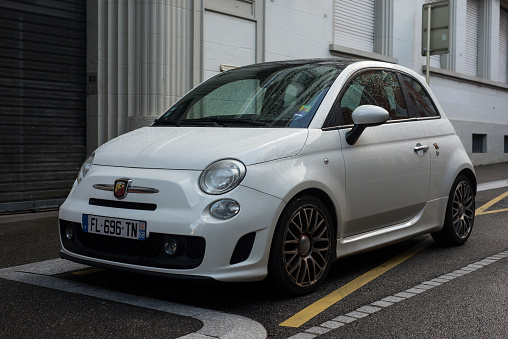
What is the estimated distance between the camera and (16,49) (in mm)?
9203

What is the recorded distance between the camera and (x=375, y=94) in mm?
5223

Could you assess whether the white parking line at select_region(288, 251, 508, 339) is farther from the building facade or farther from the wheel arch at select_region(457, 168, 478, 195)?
the building facade

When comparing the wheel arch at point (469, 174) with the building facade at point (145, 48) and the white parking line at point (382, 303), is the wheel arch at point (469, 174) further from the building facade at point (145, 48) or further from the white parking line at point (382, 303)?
the building facade at point (145, 48)

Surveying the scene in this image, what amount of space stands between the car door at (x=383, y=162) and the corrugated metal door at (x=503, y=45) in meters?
18.4

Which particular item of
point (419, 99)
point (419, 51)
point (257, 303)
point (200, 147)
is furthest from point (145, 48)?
point (419, 51)

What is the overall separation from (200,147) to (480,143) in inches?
670

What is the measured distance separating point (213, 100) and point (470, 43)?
56.8 ft

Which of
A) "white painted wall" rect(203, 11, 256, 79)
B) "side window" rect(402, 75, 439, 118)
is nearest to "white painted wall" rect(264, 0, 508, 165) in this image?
"white painted wall" rect(203, 11, 256, 79)

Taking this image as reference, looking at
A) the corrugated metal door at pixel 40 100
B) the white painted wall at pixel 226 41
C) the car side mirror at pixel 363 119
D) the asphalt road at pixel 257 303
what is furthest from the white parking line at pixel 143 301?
the white painted wall at pixel 226 41

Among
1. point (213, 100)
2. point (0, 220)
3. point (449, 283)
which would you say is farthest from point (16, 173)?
point (449, 283)

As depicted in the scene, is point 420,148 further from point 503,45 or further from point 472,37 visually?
point 503,45

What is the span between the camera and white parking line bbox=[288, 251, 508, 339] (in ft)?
11.6

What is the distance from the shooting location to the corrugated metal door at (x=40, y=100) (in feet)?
29.9

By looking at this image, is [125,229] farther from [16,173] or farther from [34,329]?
[16,173]
